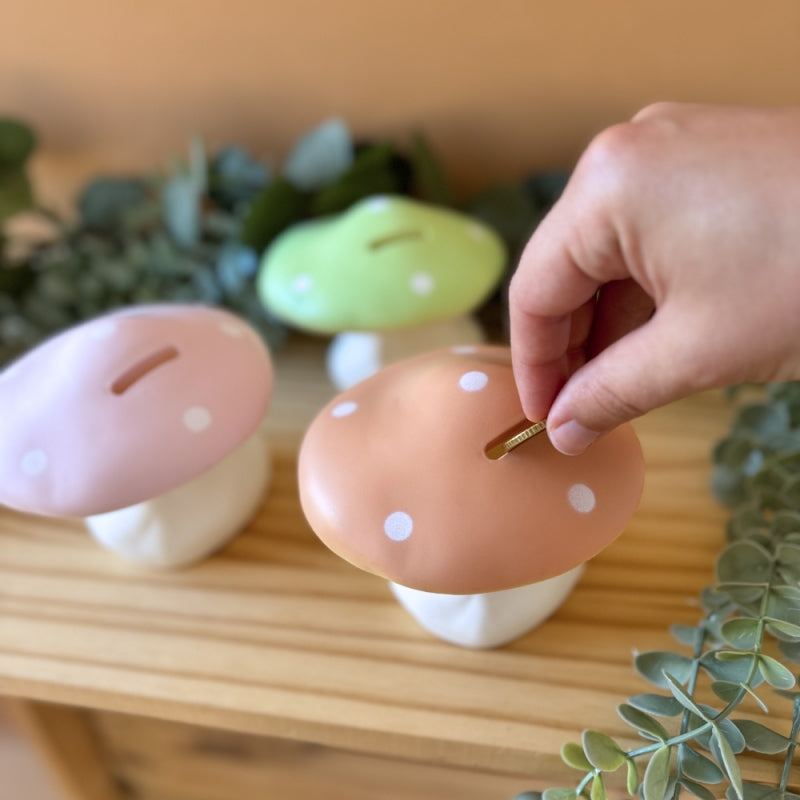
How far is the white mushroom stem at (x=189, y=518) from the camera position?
1.63 feet

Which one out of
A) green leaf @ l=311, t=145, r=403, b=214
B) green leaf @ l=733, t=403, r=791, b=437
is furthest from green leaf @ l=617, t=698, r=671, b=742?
green leaf @ l=311, t=145, r=403, b=214

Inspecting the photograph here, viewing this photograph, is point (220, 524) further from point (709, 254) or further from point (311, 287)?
point (709, 254)

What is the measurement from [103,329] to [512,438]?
0.88 feet

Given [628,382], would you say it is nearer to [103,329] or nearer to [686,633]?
[686,633]

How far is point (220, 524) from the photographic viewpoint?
1.72 ft

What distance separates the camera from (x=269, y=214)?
65cm

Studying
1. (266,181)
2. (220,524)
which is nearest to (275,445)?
(220,524)

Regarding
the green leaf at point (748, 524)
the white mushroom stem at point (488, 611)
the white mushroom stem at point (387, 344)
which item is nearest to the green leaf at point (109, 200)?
the white mushroom stem at point (387, 344)

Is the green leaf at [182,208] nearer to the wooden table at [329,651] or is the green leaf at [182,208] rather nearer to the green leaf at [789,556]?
the wooden table at [329,651]

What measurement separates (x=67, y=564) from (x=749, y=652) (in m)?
0.43

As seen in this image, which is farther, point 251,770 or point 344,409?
point 251,770

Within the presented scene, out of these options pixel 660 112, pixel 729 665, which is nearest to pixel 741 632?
pixel 729 665

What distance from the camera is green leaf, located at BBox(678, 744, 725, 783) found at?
1.16 ft

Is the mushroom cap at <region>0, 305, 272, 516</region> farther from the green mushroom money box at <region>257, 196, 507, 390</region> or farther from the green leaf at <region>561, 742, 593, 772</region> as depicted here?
the green leaf at <region>561, 742, 593, 772</region>
